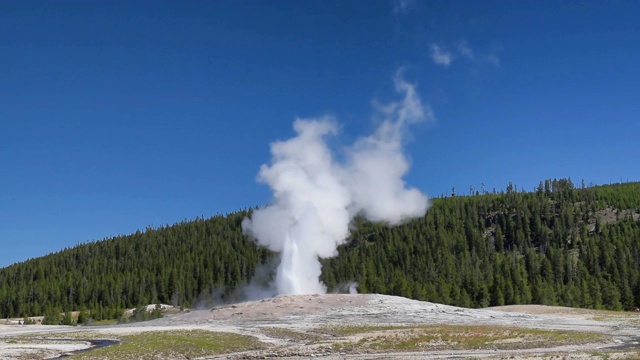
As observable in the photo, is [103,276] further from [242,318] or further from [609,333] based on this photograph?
[609,333]

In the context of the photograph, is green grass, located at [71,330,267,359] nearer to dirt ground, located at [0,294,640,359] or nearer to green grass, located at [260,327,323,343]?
dirt ground, located at [0,294,640,359]

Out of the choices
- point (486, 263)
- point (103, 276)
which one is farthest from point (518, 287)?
point (103, 276)

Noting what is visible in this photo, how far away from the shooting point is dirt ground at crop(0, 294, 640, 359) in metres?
42.4

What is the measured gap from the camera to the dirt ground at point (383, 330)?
139 ft

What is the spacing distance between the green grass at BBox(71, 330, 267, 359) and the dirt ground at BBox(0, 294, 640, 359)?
2116 millimetres

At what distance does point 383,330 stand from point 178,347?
2193 centimetres

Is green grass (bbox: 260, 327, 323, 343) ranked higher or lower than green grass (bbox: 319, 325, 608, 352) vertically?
higher

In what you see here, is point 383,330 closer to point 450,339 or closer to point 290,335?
point 450,339

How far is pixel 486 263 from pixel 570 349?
458ft

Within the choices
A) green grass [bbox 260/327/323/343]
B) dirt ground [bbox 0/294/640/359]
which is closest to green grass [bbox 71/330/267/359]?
dirt ground [bbox 0/294/640/359]

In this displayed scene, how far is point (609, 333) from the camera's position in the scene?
55469mm

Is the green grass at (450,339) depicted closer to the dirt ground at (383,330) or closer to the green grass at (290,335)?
the dirt ground at (383,330)

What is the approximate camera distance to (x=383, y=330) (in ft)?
188

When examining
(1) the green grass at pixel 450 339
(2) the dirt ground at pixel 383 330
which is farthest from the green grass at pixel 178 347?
(1) the green grass at pixel 450 339
